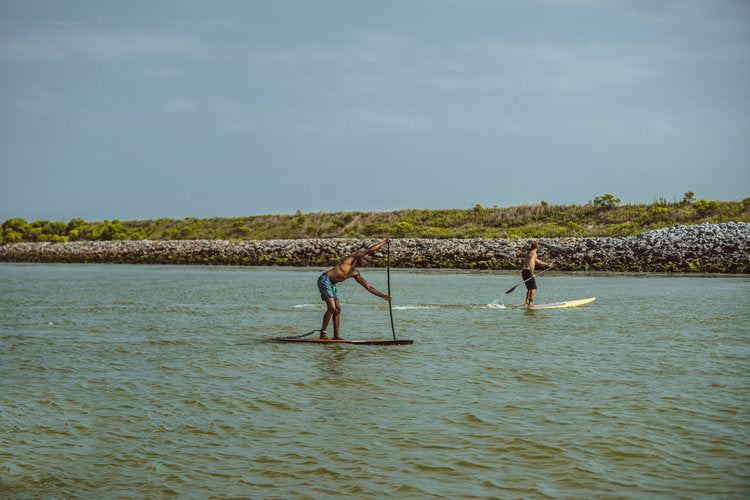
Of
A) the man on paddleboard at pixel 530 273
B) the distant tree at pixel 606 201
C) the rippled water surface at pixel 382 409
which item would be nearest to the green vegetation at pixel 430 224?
the distant tree at pixel 606 201

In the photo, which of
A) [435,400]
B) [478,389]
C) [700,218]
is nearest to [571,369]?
[478,389]

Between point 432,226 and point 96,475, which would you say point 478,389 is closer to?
point 96,475

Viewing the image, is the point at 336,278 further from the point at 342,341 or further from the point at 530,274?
the point at 530,274

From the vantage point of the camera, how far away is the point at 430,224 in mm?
80062

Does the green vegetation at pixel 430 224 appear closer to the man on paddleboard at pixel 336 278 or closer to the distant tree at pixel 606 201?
the distant tree at pixel 606 201

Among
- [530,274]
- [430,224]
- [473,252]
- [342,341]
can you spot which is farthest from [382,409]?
[430,224]

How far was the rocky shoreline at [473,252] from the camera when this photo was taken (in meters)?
45.3

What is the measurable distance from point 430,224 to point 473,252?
26.0 meters

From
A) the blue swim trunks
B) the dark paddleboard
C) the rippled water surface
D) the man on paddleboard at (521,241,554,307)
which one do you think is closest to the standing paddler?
the man on paddleboard at (521,241,554,307)

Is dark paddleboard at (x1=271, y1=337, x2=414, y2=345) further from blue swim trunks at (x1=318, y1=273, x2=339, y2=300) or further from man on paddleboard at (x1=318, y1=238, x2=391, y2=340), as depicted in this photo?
blue swim trunks at (x1=318, y1=273, x2=339, y2=300)

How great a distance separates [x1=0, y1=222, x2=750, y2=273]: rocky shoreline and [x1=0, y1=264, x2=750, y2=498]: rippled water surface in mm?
27250

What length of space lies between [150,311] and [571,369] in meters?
15.7

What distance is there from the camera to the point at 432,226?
258 ft

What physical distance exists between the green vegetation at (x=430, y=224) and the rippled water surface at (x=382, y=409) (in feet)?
151
